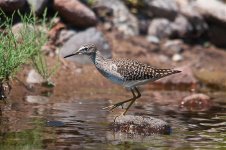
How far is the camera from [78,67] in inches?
668

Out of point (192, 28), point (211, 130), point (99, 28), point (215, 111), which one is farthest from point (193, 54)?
point (211, 130)

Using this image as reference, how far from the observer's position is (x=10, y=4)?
52.4 ft

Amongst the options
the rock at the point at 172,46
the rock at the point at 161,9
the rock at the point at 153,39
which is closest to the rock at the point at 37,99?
the rock at the point at 153,39

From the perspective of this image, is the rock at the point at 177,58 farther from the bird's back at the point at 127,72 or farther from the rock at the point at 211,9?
the bird's back at the point at 127,72

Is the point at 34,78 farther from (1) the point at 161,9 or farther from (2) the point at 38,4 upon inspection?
(1) the point at 161,9

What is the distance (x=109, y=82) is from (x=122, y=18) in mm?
3055

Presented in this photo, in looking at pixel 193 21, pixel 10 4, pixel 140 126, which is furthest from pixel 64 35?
pixel 140 126

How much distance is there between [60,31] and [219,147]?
26.8 ft

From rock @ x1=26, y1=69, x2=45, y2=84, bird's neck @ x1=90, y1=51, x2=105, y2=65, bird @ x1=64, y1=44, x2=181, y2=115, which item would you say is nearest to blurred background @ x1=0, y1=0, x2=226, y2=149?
rock @ x1=26, y1=69, x2=45, y2=84

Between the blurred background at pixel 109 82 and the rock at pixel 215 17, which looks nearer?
the blurred background at pixel 109 82

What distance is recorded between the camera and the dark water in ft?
32.8

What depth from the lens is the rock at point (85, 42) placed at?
55.6 feet

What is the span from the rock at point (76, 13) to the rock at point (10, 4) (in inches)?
44.6

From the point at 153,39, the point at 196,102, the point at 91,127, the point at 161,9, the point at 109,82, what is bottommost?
the point at 91,127
